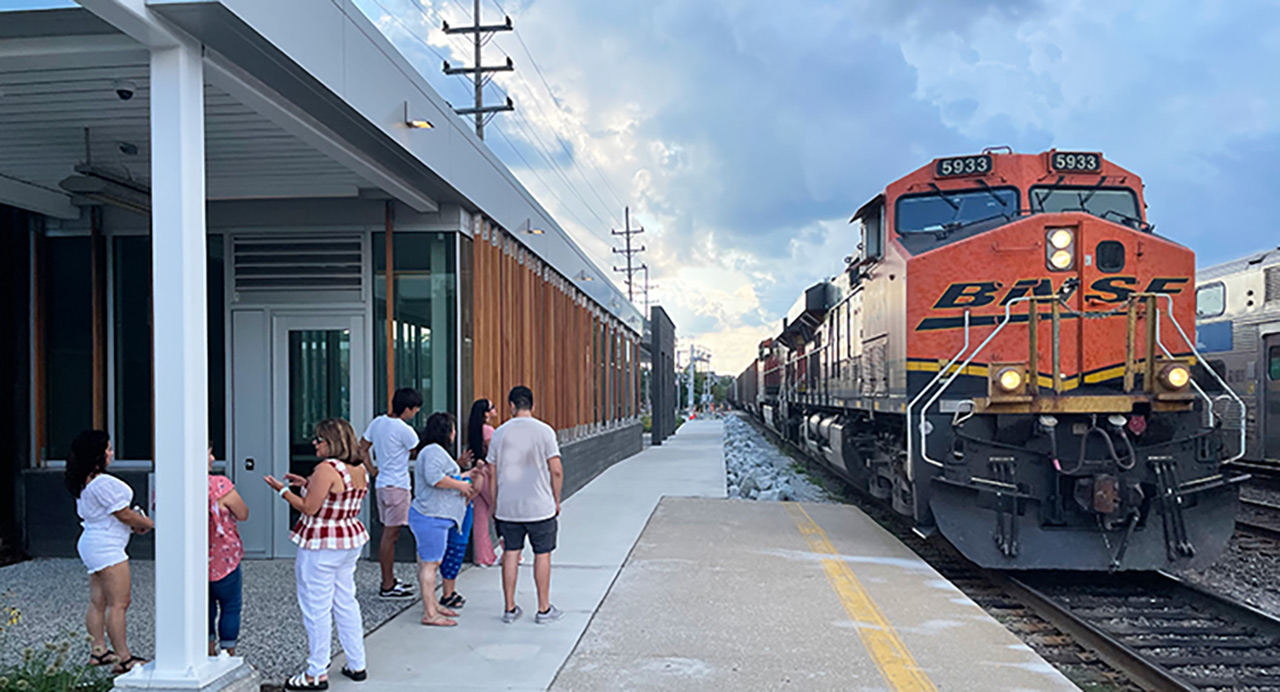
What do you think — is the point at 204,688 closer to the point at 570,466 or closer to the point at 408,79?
the point at 408,79

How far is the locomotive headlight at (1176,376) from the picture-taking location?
7.71 metres

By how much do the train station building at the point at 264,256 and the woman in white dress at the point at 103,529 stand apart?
0.97 m

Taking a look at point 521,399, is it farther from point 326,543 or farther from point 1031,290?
point 1031,290

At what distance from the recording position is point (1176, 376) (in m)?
7.72

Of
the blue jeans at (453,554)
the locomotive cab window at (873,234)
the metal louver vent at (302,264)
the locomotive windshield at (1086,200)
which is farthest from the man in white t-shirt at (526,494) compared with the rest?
the locomotive windshield at (1086,200)

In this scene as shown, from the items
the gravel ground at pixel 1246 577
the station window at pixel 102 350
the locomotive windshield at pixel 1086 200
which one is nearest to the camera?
the gravel ground at pixel 1246 577

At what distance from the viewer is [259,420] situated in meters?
8.62

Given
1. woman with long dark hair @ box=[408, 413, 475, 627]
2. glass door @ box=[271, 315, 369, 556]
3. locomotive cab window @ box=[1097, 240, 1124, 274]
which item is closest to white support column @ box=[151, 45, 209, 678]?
woman with long dark hair @ box=[408, 413, 475, 627]

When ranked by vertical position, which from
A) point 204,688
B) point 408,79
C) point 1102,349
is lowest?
point 204,688

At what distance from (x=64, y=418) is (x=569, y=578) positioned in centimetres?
499

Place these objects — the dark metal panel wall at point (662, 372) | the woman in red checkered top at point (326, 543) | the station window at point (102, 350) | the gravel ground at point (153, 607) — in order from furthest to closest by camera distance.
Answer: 1. the dark metal panel wall at point (662, 372)
2. the station window at point (102, 350)
3. the gravel ground at point (153, 607)
4. the woman in red checkered top at point (326, 543)

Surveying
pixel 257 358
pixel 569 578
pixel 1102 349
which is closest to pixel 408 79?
pixel 257 358

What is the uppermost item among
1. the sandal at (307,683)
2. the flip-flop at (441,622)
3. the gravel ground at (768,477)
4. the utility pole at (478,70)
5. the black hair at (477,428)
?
the utility pole at (478,70)

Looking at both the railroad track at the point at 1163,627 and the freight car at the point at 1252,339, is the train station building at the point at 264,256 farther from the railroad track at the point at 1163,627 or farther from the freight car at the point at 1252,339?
the freight car at the point at 1252,339
